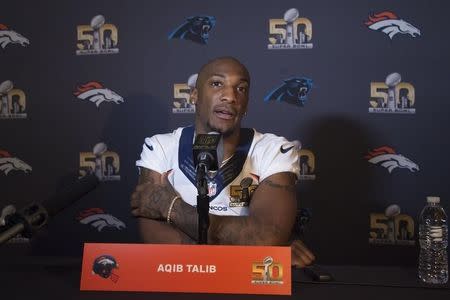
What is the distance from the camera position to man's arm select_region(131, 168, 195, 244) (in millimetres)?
1776

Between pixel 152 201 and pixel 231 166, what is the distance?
430 mm

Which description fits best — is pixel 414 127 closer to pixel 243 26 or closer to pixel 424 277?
pixel 243 26

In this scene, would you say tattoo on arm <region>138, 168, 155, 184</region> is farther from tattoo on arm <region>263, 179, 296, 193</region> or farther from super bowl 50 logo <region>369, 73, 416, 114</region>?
super bowl 50 logo <region>369, 73, 416, 114</region>

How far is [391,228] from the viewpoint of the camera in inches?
113

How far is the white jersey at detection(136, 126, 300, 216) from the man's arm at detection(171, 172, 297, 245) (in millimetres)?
155

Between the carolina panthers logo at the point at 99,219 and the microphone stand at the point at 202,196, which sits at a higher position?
the microphone stand at the point at 202,196

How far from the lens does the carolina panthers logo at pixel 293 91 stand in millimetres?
2854

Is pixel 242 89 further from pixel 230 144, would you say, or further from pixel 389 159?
pixel 389 159

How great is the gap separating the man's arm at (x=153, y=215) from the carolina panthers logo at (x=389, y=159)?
1508mm

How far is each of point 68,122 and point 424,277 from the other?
2327 mm

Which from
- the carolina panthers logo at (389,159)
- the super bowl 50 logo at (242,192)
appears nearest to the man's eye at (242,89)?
the super bowl 50 logo at (242,192)

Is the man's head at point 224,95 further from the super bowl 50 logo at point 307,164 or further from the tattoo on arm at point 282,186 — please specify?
the super bowl 50 logo at point 307,164

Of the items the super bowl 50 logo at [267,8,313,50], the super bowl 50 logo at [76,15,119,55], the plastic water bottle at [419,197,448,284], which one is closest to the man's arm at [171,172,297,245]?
the plastic water bottle at [419,197,448,284]

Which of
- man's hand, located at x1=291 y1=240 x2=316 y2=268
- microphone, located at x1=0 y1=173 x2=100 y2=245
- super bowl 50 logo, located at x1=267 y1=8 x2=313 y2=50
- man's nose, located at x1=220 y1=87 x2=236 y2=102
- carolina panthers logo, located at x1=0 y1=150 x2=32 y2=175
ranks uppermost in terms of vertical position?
super bowl 50 logo, located at x1=267 y1=8 x2=313 y2=50
